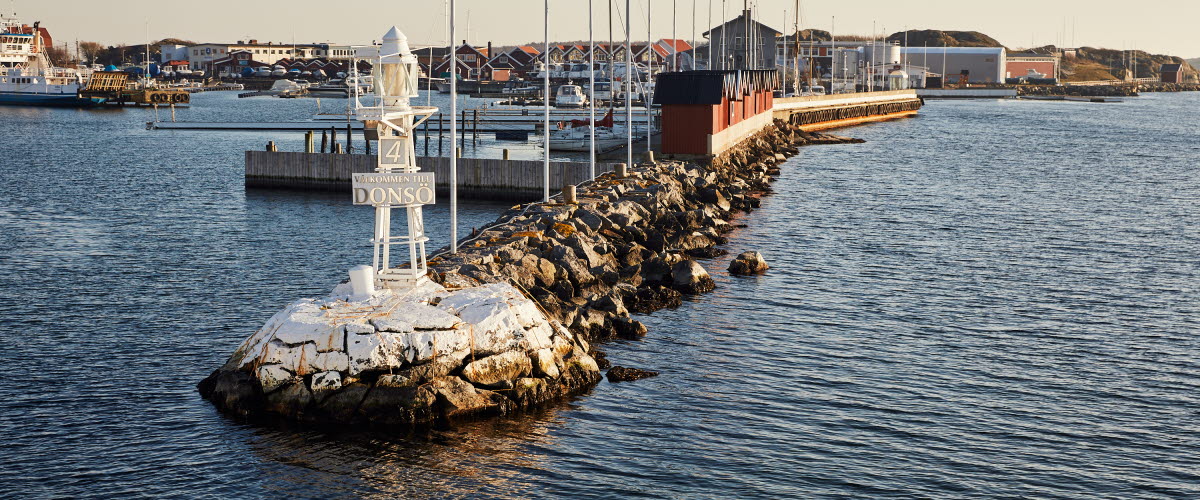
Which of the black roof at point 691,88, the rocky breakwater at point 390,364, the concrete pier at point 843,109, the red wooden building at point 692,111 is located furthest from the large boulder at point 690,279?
the concrete pier at point 843,109

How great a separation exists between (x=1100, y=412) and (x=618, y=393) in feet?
31.1

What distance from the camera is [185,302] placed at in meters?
31.6

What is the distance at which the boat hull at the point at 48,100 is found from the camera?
520ft

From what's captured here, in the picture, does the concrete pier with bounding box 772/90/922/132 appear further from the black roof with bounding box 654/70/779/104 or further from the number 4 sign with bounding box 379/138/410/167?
the number 4 sign with bounding box 379/138/410/167

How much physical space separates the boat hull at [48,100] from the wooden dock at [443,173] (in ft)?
364

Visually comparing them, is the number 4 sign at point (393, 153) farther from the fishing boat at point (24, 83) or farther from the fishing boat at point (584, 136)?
the fishing boat at point (24, 83)

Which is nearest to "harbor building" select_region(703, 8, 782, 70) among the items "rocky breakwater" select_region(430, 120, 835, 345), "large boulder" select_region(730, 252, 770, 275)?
"rocky breakwater" select_region(430, 120, 835, 345)

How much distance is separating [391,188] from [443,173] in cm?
3546

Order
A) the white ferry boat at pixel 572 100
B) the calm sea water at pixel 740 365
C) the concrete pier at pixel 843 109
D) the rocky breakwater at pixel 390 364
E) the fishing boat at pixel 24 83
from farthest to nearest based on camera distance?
the fishing boat at pixel 24 83
the white ferry boat at pixel 572 100
the concrete pier at pixel 843 109
the rocky breakwater at pixel 390 364
the calm sea water at pixel 740 365

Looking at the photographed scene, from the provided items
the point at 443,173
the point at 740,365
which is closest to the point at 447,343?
the point at 740,365

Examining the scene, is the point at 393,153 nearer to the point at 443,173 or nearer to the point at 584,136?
the point at 443,173

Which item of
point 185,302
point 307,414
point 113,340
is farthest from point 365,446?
point 185,302

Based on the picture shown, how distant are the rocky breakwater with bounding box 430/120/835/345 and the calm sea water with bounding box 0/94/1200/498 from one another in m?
1.40

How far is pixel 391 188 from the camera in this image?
2352 cm
